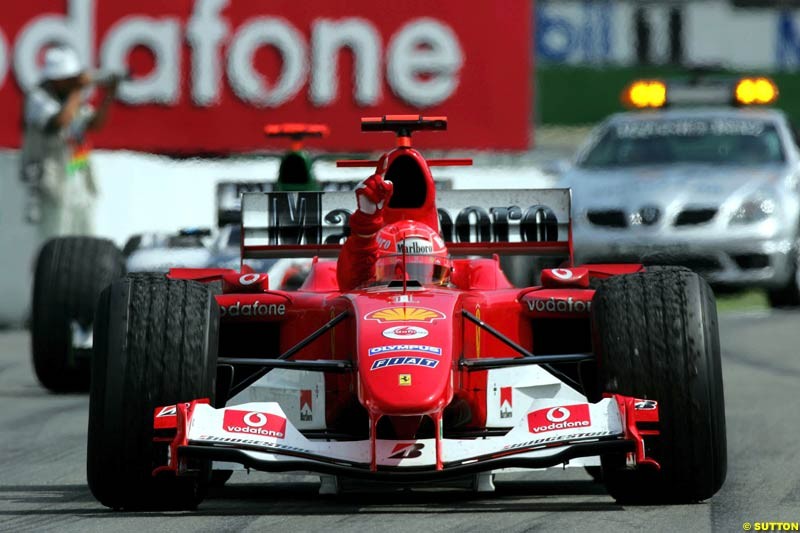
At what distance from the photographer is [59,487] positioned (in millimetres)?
8672

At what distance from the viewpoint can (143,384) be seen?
298 inches

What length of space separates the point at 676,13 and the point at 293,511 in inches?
1557

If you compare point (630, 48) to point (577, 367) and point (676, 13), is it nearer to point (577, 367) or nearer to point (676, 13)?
point (676, 13)

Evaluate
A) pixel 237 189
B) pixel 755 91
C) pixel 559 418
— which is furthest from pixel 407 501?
pixel 755 91

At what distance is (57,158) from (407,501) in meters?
10.8

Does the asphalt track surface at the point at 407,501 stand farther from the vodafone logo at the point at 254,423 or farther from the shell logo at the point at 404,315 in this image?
the shell logo at the point at 404,315

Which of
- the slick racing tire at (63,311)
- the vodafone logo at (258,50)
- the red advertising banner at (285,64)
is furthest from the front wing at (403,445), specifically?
the vodafone logo at (258,50)

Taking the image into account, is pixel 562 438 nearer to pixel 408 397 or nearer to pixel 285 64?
pixel 408 397

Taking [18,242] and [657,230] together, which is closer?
[657,230]

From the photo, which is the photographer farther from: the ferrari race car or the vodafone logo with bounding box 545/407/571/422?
the vodafone logo with bounding box 545/407/571/422

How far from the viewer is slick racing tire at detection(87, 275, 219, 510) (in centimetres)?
755

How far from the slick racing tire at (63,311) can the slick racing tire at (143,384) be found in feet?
16.7

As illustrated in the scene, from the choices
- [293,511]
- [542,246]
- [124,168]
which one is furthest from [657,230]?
[293,511]

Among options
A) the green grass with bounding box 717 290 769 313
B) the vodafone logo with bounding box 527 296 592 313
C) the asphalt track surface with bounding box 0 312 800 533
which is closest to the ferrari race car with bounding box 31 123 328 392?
the asphalt track surface with bounding box 0 312 800 533
